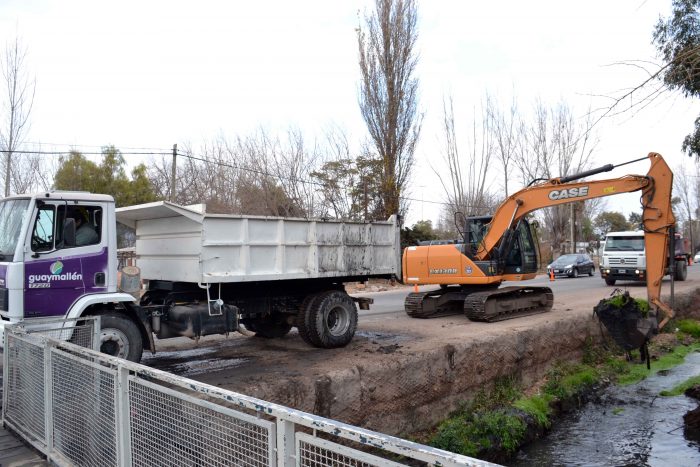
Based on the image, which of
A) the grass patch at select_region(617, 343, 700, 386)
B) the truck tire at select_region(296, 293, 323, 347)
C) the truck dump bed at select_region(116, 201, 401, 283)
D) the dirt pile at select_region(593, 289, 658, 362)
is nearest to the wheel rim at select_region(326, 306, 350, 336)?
the truck tire at select_region(296, 293, 323, 347)

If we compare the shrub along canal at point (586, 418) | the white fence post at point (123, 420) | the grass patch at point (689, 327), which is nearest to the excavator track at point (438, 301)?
the shrub along canal at point (586, 418)

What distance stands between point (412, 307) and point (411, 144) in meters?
16.7

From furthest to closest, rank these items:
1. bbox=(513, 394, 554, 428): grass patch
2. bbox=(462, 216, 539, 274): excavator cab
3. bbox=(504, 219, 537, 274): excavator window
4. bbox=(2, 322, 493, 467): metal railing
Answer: bbox=(504, 219, 537, 274): excavator window → bbox=(462, 216, 539, 274): excavator cab → bbox=(513, 394, 554, 428): grass patch → bbox=(2, 322, 493, 467): metal railing

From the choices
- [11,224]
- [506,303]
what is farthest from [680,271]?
[11,224]

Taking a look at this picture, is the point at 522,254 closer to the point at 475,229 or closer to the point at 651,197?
the point at 475,229

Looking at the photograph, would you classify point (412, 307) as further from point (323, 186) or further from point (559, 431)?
point (323, 186)

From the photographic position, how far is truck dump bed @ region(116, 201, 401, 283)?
777 centimetres

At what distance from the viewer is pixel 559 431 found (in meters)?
9.88

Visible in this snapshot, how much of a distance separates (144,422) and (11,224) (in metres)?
4.35

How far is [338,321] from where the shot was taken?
9.65 metres

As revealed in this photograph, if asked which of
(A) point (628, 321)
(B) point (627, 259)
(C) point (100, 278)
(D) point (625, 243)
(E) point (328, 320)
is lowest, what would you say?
(A) point (628, 321)

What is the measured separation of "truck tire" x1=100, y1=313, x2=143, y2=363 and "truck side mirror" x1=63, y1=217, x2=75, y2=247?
1.04 m

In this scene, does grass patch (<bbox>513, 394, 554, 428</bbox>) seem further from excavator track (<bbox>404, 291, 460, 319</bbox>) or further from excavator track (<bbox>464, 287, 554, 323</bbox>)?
excavator track (<bbox>404, 291, 460, 319</bbox>)

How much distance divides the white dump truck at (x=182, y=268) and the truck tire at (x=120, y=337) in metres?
0.01
